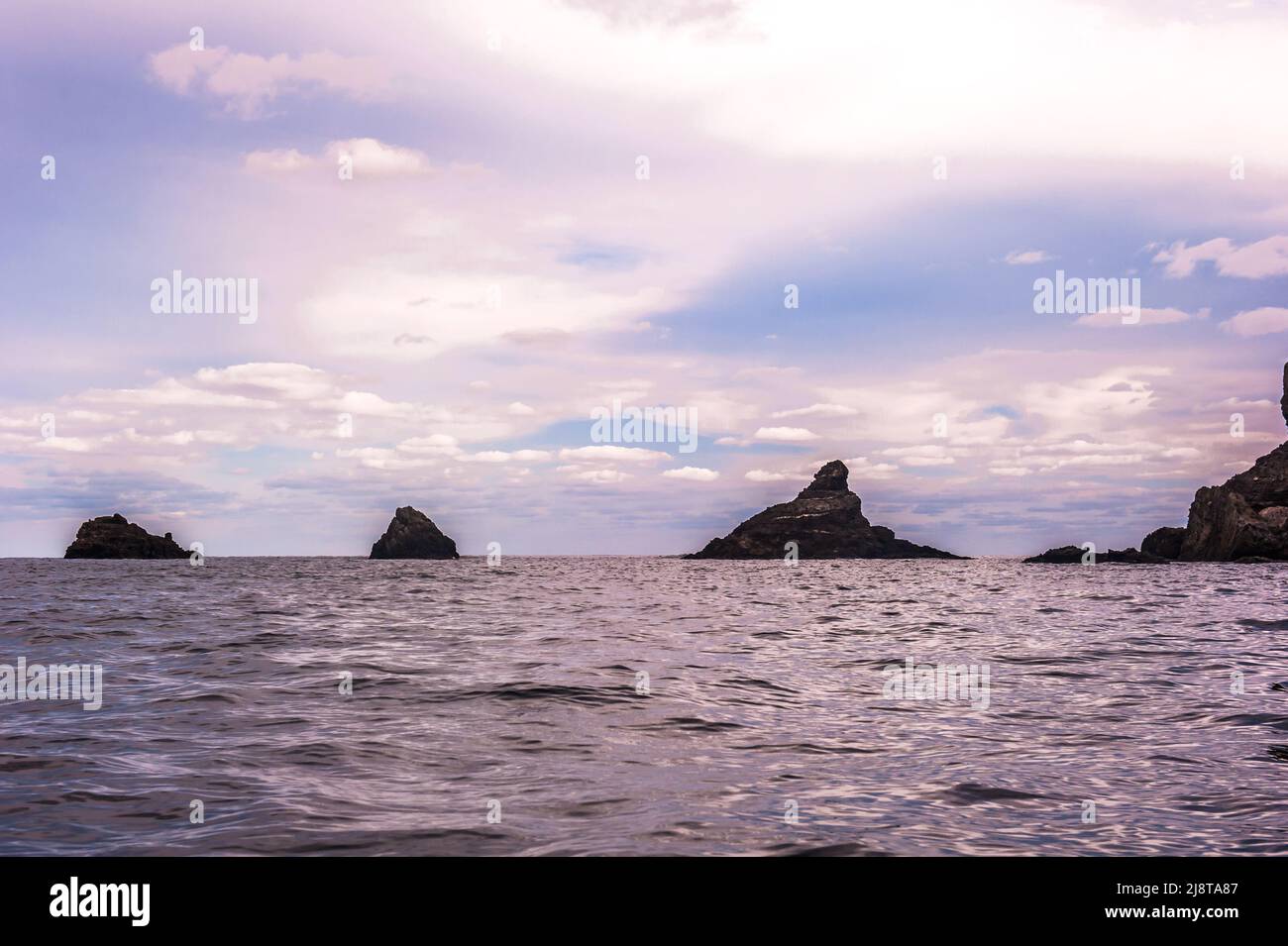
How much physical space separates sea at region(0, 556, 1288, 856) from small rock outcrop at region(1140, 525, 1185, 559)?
567 ft

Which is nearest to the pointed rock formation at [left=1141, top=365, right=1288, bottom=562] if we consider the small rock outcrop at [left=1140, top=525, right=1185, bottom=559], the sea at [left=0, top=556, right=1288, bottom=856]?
the small rock outcrop at [left=1140, top=525, right=1185, bottom=559]

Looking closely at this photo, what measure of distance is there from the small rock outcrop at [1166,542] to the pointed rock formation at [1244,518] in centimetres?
41

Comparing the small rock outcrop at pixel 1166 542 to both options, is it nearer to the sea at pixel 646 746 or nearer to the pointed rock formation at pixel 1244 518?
the pointed rock formation at pixel 1244 518

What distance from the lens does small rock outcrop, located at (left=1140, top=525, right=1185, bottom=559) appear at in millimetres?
179875

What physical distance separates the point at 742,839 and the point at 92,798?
7.60m

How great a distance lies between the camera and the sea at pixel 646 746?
30.2 ft

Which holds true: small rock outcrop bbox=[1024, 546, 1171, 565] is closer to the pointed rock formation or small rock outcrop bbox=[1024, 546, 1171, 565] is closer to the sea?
the pointed rock formation

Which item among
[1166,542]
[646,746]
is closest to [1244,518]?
[1166,542]

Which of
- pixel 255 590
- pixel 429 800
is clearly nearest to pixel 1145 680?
pixel 429 800

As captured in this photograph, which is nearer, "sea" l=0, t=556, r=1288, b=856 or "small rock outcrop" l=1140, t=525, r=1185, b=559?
"sea" l=0, t=556, r=1288, b=856

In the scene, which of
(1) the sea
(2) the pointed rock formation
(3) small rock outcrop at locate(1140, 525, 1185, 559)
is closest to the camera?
(1) the sea

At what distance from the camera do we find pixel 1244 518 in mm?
154500
